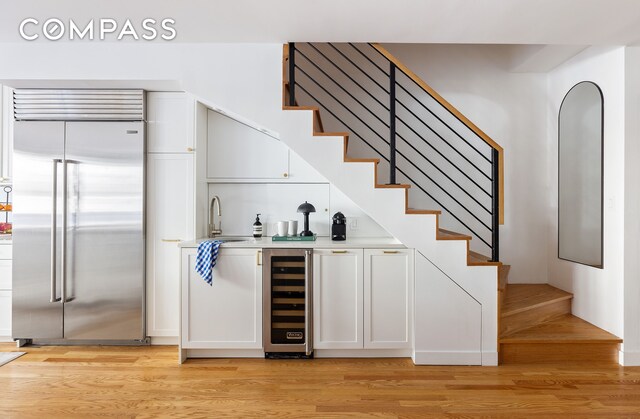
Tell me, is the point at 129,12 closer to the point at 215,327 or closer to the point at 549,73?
the point at 215,327

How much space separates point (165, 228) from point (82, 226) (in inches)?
27.6

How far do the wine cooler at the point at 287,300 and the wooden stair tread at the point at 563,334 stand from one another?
1.58 metres

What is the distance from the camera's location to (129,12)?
2.90 meters

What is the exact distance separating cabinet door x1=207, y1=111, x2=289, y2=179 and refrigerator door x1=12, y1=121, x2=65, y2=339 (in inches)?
50.5

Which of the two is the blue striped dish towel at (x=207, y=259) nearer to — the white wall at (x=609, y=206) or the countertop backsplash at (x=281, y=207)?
the countertop backsplash at (x=281, y=207)

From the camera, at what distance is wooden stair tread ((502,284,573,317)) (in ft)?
12.2

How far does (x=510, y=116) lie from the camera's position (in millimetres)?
4582

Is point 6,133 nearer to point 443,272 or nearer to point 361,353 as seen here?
point 361,353

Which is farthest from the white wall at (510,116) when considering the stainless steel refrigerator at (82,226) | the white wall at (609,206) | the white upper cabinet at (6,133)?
the white upper cabinet at (6,133)

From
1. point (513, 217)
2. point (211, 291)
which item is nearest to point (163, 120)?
point (211, 291)

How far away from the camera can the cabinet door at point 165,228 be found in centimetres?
381

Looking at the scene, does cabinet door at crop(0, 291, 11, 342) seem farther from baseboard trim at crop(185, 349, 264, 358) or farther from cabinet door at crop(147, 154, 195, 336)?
baseboard trim at crop(185, 349, 264, 358)

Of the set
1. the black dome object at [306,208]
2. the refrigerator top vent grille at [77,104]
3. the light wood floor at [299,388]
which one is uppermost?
the refrigerator top vent grille at [77,104]

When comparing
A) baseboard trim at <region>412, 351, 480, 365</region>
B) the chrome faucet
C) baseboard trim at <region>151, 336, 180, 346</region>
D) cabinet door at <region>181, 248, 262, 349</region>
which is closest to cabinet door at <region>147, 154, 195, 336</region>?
baseboard trim at <region>151, 336, 180, 346</region>
